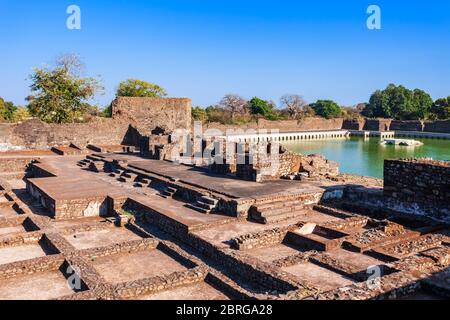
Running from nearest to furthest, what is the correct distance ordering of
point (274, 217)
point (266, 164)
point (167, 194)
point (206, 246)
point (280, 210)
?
point (206, 246) → point (274, 217) → point (280, 210) → point (167, 194) → point (266, 164)

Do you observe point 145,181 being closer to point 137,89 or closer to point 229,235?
point 229,235

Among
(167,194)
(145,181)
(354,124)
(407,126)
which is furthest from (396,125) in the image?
(167,194)

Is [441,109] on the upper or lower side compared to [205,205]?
upper

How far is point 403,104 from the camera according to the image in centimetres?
6719

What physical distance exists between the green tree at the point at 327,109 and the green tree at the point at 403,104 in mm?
8440

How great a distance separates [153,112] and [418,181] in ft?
69.7

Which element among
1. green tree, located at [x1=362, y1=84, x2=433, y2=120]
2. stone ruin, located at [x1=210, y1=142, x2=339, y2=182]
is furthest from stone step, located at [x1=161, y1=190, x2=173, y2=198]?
green tree, located at [x1=362, y1=84, x2=433, y2=120]

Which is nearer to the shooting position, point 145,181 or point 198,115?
point 145,181

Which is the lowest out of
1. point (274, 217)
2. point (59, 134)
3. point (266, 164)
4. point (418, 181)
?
point (274, 217)

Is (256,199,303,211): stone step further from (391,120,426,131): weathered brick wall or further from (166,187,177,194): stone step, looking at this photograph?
(391,120,426,131): weathered brick wall

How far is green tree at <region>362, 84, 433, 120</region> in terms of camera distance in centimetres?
6688

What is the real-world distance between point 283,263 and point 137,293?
2752 millimetres
